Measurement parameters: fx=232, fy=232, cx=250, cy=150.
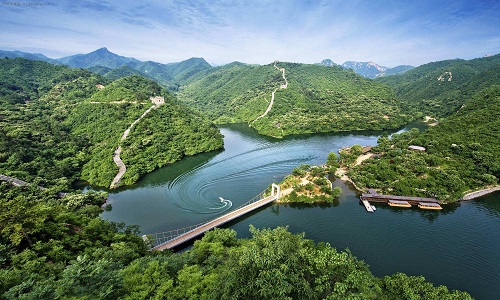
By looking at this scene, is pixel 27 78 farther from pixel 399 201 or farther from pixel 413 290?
pixel 413 290

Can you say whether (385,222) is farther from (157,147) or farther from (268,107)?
(268,107)

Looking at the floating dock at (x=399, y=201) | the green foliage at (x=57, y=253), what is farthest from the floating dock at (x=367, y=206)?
the green foliage at (x=57, y=253)

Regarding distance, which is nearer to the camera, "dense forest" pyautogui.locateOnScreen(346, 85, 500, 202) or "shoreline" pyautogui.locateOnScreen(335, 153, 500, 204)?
"shoreline" pyautogui.locateOnScreen(335, 153, 500, 204)

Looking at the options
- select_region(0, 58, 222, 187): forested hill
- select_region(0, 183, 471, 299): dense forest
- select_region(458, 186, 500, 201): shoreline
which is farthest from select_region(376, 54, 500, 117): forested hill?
select_region(0, 183, 471, 299): dense forest

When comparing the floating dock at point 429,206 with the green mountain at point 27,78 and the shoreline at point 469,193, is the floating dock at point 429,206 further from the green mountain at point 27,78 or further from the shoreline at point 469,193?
the green mountain at point 27,78

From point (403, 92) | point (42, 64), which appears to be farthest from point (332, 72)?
point (42, 64)

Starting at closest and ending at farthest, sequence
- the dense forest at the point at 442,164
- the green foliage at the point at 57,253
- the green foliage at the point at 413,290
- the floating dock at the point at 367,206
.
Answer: the green foliage at the point at 57,253 < the green foliage at the point at 413,290 < the floating dock at the point at 367,206 < the dense forest at the point at 442,164

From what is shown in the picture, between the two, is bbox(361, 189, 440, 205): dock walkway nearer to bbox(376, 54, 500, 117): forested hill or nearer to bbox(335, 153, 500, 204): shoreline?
bbox(335, 153, 500, 204): shoreline
